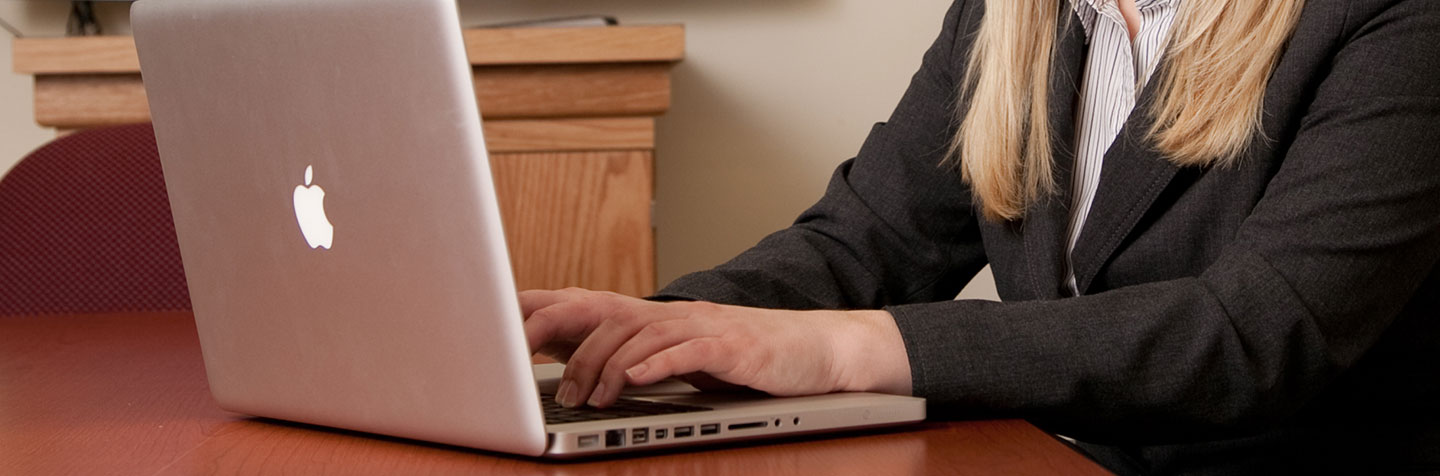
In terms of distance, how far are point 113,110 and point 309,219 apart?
160cm

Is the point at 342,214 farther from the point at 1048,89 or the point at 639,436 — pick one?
the point at 1048,89

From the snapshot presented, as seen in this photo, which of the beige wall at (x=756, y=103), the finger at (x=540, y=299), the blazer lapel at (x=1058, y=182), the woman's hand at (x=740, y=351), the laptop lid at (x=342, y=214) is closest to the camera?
the laptop lid at (x=342, y=214)

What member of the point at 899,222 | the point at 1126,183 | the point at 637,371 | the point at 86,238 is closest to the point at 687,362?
the point at 637,371

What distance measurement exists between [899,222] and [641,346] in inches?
20.1

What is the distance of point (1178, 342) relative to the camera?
2.20 feet

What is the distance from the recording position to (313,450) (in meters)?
0.59

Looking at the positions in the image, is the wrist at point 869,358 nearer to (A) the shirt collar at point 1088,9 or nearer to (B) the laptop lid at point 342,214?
(B) the laptop lid at point 342,214

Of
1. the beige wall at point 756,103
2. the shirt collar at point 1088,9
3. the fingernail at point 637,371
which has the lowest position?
the beige wall at point 756,103

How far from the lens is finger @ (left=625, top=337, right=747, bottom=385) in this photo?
0.60 m

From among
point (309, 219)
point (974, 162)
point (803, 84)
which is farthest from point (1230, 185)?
point (803, 84)

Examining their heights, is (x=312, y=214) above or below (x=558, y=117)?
above

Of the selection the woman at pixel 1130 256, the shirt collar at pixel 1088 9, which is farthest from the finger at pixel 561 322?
the shirt collar at pixel 1088 9

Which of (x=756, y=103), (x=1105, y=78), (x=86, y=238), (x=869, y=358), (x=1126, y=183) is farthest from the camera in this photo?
(x=756, y=103)

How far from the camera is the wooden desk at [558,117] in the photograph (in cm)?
193
